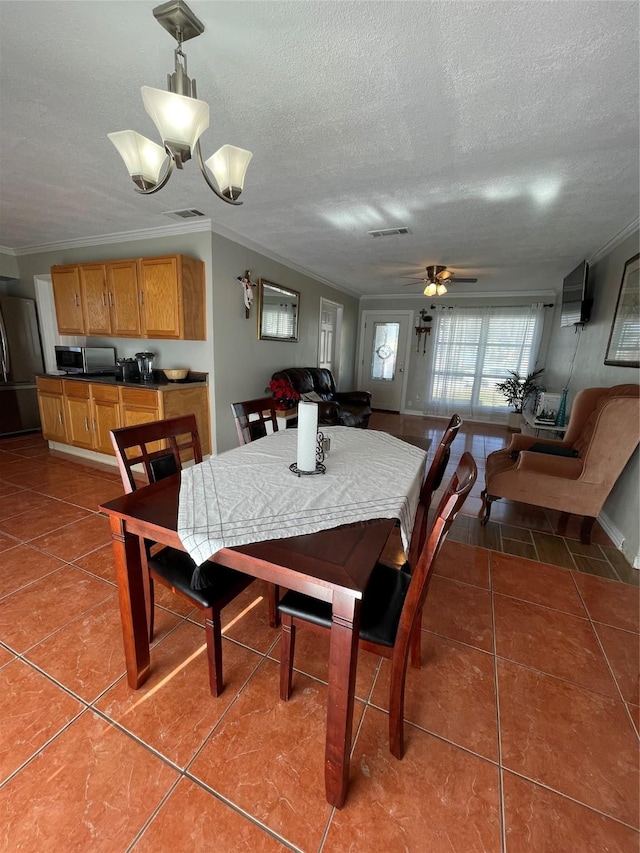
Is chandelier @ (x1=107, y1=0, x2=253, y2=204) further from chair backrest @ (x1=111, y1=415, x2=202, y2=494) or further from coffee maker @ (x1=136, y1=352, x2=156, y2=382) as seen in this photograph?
coffee maker @ (x1=136, y1=352, x2=156, y2=382)

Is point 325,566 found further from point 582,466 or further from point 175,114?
point 582,466

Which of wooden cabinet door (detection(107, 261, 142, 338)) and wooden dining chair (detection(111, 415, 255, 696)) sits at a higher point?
wooden cabinet door (detection(107, 261, 142, 338))

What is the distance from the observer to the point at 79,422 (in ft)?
12.2

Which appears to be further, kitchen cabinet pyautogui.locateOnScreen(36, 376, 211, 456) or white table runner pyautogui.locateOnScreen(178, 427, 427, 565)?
kitchen cabinet pyautogui.locateOnScreen(36, 376, 211, 456)

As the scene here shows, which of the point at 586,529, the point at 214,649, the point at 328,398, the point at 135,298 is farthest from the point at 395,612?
the point at 328,398

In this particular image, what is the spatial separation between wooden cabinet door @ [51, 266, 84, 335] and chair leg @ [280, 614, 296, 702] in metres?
4.17

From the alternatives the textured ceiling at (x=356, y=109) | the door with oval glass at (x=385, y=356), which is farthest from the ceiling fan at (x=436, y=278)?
the door with oval glass at (x=385, y=356)

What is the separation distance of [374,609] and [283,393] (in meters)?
3.18

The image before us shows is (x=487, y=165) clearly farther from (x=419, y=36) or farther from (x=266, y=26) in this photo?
(x=266, y=26)

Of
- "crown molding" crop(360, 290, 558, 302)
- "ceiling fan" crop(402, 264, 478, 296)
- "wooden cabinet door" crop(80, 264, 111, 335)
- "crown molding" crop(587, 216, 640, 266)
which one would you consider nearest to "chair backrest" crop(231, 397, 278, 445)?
"wooden cabinet door" crop(80, 264, 111, 335)

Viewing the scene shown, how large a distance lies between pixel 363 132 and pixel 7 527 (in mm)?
3363

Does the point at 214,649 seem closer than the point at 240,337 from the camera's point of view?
Yes

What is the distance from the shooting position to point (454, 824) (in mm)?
981

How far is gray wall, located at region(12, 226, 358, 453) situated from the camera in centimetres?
342
